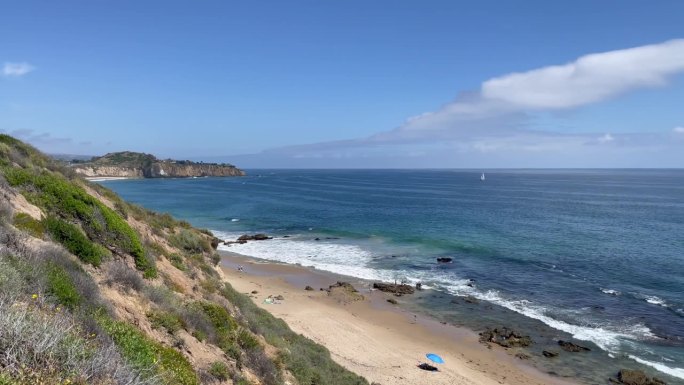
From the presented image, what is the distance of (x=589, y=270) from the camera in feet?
126

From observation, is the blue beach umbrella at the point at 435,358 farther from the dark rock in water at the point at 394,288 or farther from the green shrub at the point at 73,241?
the green shrub at the point at 73,241

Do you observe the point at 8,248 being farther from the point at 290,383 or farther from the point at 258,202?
the point at 258,202

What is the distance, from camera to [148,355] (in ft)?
22.6

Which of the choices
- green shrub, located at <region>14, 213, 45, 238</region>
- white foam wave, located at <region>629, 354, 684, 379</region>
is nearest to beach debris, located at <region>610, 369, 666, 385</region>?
white foam wave, located at <region>629, 354, 684, 379</region>

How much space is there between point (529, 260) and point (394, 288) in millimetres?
16830

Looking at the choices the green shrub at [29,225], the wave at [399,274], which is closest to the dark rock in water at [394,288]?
the wave at [399,274]

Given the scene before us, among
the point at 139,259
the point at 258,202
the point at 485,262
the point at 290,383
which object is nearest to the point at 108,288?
the point at 139,259

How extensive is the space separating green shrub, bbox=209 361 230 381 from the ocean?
19.0 metres

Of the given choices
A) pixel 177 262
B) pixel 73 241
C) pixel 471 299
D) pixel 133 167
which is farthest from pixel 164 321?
pixel 133 167

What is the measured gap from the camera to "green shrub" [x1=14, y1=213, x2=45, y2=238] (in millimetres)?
10195

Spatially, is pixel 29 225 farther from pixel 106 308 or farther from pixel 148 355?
pixel 148 355

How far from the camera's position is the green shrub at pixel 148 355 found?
6504 millimetres

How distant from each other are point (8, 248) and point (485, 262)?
4016cm

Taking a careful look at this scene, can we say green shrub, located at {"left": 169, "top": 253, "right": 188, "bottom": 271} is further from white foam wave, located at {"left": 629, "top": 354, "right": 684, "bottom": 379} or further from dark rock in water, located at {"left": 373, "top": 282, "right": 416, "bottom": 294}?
white foam wave, located at {"left": 629, "top": 354, "right": 684, "bottom": 379}
